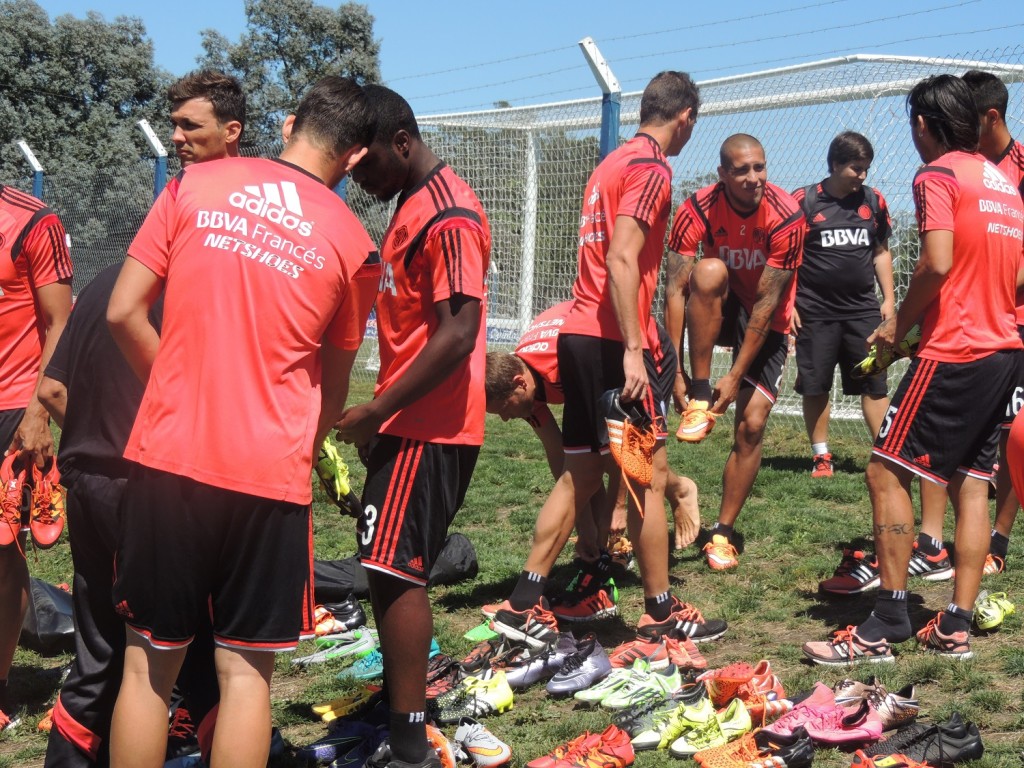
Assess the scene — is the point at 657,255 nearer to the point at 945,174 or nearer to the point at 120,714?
the point at 945,174

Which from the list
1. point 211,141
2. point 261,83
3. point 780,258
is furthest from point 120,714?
point 261,83

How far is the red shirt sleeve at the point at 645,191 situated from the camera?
177 inches

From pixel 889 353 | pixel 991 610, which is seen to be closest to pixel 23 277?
pixel 889 353

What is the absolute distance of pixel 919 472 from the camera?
4.55m

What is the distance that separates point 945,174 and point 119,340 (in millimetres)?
3358

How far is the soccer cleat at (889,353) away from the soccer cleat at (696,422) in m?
0.84

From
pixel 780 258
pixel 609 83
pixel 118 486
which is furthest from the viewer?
pixel 609 83

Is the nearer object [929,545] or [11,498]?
[11,498]

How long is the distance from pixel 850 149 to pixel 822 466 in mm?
2441

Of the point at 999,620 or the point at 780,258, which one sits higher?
the point at 780,258

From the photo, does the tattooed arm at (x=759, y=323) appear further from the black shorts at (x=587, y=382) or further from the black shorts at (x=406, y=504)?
the black shorts at (x=406, y=504)

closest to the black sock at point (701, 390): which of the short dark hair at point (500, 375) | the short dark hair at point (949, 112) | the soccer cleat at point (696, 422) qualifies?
the soccer cleat at point (696, 422)

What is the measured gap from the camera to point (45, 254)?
421cm

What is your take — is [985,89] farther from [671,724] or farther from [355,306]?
[355,306]
